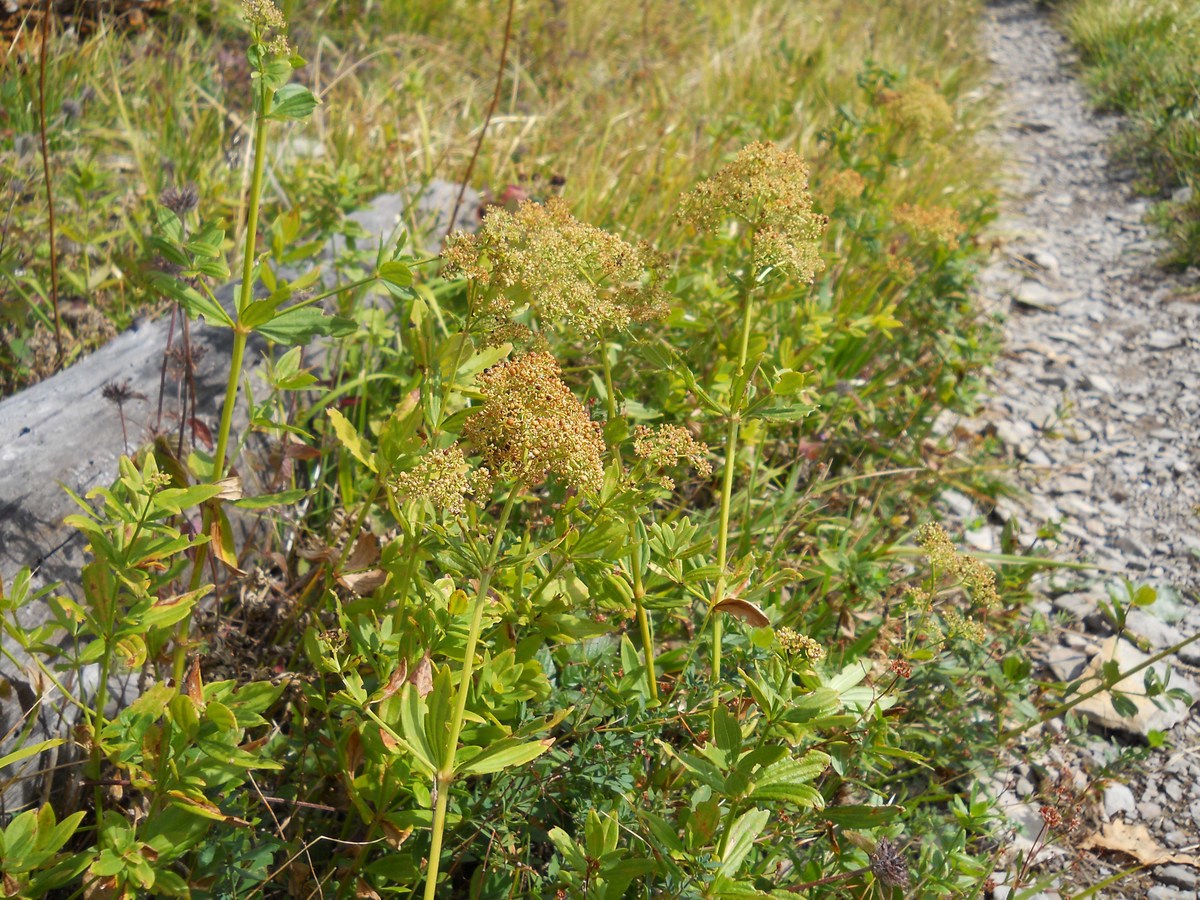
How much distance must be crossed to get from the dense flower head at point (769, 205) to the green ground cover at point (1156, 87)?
4.53m

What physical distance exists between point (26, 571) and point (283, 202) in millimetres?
2439

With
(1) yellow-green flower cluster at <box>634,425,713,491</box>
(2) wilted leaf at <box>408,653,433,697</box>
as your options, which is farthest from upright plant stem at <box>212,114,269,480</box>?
(1) yellow-green flower cluster at <box>634,425,713,491</box>

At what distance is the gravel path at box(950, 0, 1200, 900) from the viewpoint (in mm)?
2504

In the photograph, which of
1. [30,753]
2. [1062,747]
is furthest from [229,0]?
[1062,747]

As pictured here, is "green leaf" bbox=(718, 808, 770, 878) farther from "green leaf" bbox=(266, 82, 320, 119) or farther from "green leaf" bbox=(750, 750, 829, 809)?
"green leaf" bbox=(266, 82, 320, 119)

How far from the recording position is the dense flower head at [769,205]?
1799mm

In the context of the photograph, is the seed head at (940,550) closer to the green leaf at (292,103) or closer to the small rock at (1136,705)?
the small rock at (1136,705)

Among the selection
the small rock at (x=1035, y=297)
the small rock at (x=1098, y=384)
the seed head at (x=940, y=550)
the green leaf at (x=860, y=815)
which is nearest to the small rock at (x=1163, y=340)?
the small rock at (x=1098, y=384)

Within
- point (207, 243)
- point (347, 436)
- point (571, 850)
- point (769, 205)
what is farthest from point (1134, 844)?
point (207, 243)

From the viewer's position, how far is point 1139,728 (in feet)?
8.82

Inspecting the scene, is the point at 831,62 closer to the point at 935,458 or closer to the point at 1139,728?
the point at 935,458

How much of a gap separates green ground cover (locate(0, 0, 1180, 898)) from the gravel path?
0.28 meters

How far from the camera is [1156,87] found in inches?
289

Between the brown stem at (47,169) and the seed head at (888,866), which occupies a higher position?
the brown stem at (47,169)
